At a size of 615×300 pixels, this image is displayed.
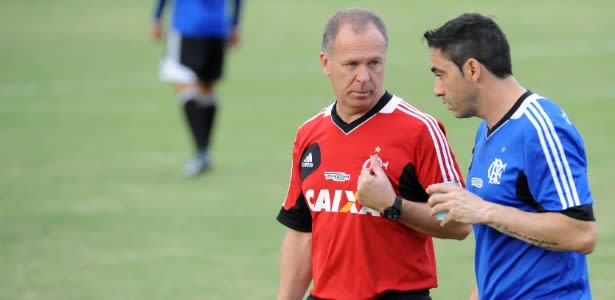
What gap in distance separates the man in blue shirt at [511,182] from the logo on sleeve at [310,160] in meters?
0.51

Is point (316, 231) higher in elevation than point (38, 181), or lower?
higher

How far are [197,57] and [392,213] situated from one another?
917 cm

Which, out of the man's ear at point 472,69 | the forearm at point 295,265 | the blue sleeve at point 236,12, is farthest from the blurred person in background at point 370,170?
the blue sleeve at point 236,12

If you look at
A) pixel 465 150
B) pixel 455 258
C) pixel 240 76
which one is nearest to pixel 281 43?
pixel 240 76

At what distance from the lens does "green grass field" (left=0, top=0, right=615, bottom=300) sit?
396 inches

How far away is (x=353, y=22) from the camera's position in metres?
5.53

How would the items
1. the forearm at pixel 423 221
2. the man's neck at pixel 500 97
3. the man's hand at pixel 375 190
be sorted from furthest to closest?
the forearm at pixel 423 221 → the man's hand at pixel 375 190 → the man's neck at pixel 500 97

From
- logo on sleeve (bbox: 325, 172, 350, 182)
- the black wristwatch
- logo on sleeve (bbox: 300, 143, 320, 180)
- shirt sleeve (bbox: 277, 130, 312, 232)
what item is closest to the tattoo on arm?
the black wristwatch

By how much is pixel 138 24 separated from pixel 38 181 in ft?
50.3

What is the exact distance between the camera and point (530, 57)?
21.8 meters

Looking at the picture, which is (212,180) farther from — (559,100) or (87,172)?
(559,100)

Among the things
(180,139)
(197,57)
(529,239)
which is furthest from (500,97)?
(180,139)

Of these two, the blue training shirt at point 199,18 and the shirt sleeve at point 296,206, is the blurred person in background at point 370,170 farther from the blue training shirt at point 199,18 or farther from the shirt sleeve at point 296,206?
the blue training shirt at point 199,18

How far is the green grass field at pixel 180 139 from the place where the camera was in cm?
1007
